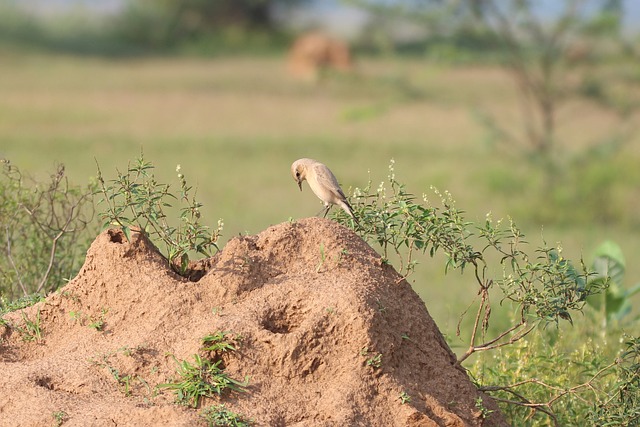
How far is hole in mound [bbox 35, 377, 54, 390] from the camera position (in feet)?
12.5

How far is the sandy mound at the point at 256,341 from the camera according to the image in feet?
12.2

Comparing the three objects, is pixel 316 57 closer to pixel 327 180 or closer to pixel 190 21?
pixel 190 21

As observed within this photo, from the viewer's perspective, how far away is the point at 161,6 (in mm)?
37531

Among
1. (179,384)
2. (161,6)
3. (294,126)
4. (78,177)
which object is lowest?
(179,384)

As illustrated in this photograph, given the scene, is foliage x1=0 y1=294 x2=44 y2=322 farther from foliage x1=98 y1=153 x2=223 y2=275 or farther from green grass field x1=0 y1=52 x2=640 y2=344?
green grass field x1=0 y1=52 x2=640 y2=344

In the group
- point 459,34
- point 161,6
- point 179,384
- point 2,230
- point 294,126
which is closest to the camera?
point 179,384

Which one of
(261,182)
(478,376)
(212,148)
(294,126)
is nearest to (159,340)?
(478,376)

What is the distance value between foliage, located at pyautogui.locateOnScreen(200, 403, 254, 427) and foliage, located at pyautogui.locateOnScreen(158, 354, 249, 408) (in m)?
0.06

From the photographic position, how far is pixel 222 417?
11.8 ft

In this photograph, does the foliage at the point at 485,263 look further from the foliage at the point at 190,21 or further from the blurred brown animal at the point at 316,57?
the foliage at the point at 190,21

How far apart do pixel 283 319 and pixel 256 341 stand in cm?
17

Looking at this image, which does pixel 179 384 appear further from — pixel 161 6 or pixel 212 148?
pixel 161 6

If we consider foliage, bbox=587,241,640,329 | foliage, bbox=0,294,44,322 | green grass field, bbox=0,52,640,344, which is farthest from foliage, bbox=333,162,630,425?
green grass field, bbox=0,52,640,344

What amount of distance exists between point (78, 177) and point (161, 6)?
2330 cm
